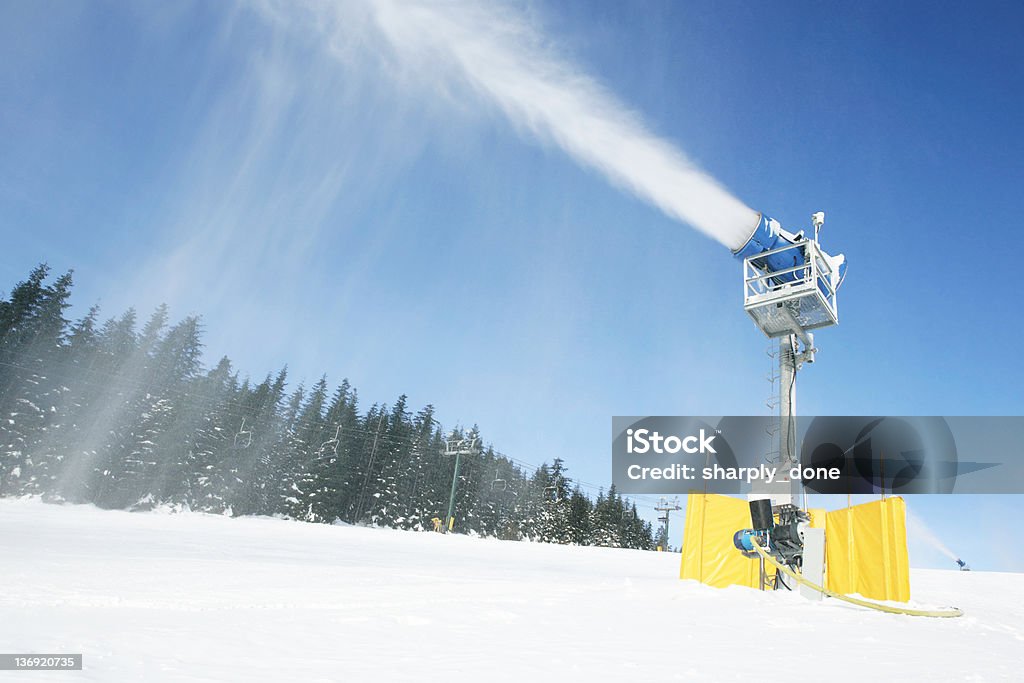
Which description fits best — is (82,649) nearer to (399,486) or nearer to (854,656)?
(854,656)

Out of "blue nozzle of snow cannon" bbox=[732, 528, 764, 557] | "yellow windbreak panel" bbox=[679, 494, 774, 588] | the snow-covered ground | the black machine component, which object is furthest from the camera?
"yellow windbreak panel" bbox=[679, 494, 774, 588]

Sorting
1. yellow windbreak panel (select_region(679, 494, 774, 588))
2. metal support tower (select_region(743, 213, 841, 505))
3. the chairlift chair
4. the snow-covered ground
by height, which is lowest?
the snow-covered ground

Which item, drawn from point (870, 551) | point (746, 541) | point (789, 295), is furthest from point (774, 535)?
point (789, 295)

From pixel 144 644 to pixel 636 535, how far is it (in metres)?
103

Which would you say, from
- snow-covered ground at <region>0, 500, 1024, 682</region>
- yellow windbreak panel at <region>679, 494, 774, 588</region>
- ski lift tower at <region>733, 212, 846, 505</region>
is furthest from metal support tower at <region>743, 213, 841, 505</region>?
snow-covered ground at <region>0, 500, 1024, 682</region>

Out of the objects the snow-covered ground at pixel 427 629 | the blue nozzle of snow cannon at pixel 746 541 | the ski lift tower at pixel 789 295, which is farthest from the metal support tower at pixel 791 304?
the snow-covered ground at pixel 427 629

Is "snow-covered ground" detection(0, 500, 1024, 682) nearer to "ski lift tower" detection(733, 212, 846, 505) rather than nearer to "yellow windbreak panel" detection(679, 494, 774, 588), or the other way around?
"yellow windbreak panel" detection(679, 494, 774, 588)

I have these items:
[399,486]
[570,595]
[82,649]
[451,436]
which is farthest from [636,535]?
[82,649]

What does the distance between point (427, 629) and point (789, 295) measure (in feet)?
53.2

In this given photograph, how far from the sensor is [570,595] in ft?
29.0

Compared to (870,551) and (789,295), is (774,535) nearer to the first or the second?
(870,551)

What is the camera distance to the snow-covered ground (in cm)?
387

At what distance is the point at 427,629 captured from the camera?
534 cm

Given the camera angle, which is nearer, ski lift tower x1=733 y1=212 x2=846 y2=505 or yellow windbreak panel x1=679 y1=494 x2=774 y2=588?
yellow windbreak panel x1=679 y1=494 x2=774 y2=588
